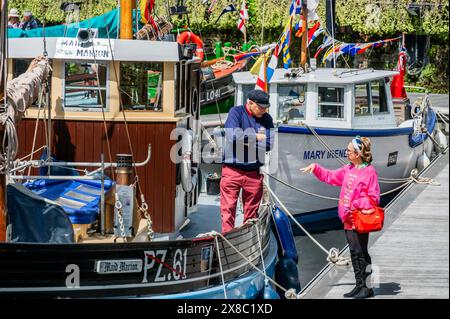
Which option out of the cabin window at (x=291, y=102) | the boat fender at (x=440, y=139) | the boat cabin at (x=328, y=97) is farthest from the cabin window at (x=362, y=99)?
the boat fender at (x=440, y=139)

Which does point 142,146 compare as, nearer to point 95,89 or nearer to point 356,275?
point 95,89

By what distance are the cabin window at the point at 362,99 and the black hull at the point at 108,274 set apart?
8291mm

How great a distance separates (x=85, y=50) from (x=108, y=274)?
2484mm

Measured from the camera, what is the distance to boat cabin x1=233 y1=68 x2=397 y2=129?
16906 millimetres

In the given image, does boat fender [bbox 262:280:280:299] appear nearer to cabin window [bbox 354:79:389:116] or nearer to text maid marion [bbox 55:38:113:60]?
text maid marion [bbox 55:38:113:60]

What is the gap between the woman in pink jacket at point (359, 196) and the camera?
8.59 metres

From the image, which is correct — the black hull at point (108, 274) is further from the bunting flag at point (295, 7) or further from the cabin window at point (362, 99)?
the bunting flag at point (295, 7)

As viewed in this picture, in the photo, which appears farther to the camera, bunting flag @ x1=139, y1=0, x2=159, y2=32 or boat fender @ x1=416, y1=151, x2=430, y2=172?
boat fender @ x1=416, y1=151, x2=430, y2=172

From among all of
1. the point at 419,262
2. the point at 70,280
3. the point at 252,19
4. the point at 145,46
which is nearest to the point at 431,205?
the point at 419,262

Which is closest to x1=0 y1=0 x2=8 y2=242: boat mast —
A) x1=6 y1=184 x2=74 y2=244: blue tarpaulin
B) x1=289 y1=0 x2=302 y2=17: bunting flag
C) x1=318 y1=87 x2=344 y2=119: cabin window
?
x1=6 y1=184 x2=74 y2=244: blue tarpaulin

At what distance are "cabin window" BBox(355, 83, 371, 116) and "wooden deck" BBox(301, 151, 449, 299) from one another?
4486mm

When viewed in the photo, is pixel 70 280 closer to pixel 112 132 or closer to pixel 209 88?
pixel 112 132

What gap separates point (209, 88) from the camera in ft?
70.6

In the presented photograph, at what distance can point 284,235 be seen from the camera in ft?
38.3
